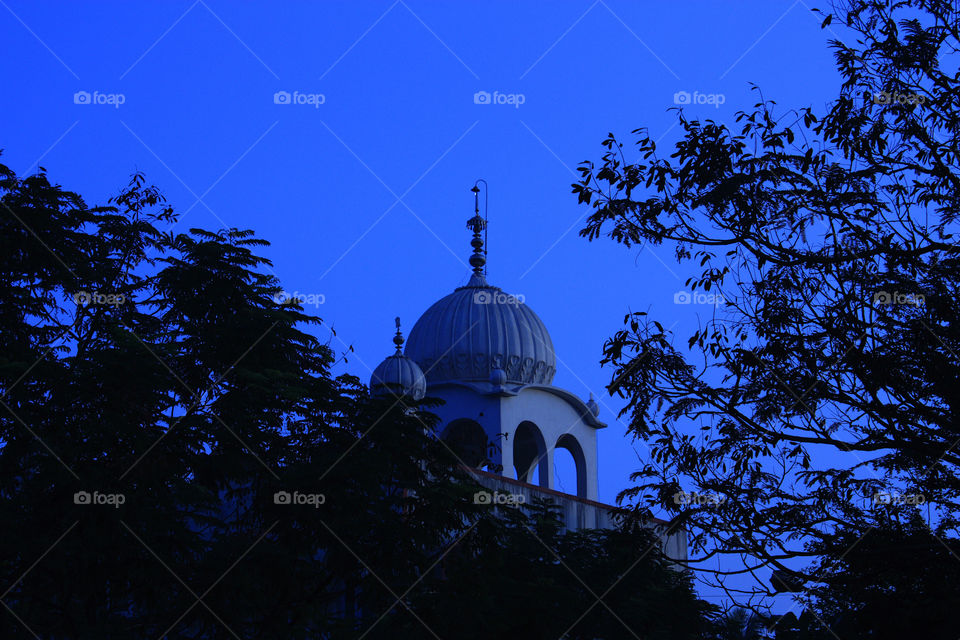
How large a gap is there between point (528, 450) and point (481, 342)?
334 cm

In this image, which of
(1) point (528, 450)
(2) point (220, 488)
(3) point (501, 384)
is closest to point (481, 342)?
(3) point (501, 384)

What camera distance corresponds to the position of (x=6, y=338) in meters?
14.0

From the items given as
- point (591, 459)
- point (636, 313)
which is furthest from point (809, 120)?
point (591, 459)

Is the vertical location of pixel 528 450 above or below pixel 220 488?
above

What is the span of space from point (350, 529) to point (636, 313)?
4486 mm

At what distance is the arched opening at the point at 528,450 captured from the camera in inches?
1054

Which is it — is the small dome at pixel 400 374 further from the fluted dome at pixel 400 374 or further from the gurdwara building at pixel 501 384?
the gurdwara building at pixel 501 384

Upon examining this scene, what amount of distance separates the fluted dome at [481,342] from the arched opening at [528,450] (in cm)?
120

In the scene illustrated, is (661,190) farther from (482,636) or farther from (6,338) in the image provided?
(6,338)

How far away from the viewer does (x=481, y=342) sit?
86.9ft

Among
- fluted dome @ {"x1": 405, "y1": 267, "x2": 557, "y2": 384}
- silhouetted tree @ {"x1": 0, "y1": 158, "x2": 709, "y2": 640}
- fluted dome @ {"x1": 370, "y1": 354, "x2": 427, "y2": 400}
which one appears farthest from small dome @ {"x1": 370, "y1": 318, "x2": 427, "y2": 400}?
silhouetted tree @ {"x1": 0, "y1": 158, "x2": 709, "y2": 640}

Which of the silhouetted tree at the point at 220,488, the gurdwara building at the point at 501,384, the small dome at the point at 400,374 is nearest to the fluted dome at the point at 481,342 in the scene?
the gurdwara building at the point at 501,384

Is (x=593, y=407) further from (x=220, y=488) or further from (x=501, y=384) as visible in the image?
(x=220, y=488)

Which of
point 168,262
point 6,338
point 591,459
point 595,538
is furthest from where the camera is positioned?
point 591,459
